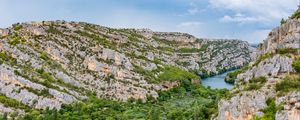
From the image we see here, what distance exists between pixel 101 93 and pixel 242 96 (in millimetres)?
108572

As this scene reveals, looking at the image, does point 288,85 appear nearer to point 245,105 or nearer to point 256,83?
point 245,105

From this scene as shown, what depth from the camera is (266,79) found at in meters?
88.5

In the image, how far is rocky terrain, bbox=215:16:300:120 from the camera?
76375 millimetres

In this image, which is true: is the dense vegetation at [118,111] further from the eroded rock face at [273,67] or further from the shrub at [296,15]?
the shrub at [296,15]

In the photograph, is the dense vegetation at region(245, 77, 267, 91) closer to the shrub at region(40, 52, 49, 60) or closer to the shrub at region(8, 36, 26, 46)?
the shrub at region(40, 52, 49, 60)

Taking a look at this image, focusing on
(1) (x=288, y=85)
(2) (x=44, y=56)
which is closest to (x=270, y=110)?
(1) (x=288, y=85)

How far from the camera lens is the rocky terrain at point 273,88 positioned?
3007 inches

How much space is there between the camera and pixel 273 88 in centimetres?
8306

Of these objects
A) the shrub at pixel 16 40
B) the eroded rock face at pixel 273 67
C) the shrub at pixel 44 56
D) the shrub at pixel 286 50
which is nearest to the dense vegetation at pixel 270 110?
the eroded rock face at pixel 273 67

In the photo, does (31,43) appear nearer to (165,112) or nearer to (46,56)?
(46,56)

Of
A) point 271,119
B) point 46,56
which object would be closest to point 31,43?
point 46,56

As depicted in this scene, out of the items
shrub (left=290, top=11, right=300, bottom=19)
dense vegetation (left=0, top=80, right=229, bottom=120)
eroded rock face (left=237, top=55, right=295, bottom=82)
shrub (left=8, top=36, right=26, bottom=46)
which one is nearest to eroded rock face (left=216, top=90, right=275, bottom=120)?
eroded rock face (left=237, top=55, right=295, bottom=82)

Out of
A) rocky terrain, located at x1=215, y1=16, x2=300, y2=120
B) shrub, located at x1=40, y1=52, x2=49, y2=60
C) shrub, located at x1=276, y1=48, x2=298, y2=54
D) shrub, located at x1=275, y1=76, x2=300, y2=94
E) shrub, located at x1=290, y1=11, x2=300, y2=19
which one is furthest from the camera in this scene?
shrub, located at x1=40, y1=52, x2=49, y2=60

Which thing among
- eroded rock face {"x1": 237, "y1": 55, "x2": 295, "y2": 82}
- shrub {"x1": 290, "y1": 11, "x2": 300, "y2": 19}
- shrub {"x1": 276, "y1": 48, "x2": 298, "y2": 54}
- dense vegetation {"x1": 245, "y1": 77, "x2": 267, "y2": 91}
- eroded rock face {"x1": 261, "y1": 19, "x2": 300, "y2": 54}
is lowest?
dense vegetation {"x1": 245, "y1": 77, "x2": 267, "y2": 91}
